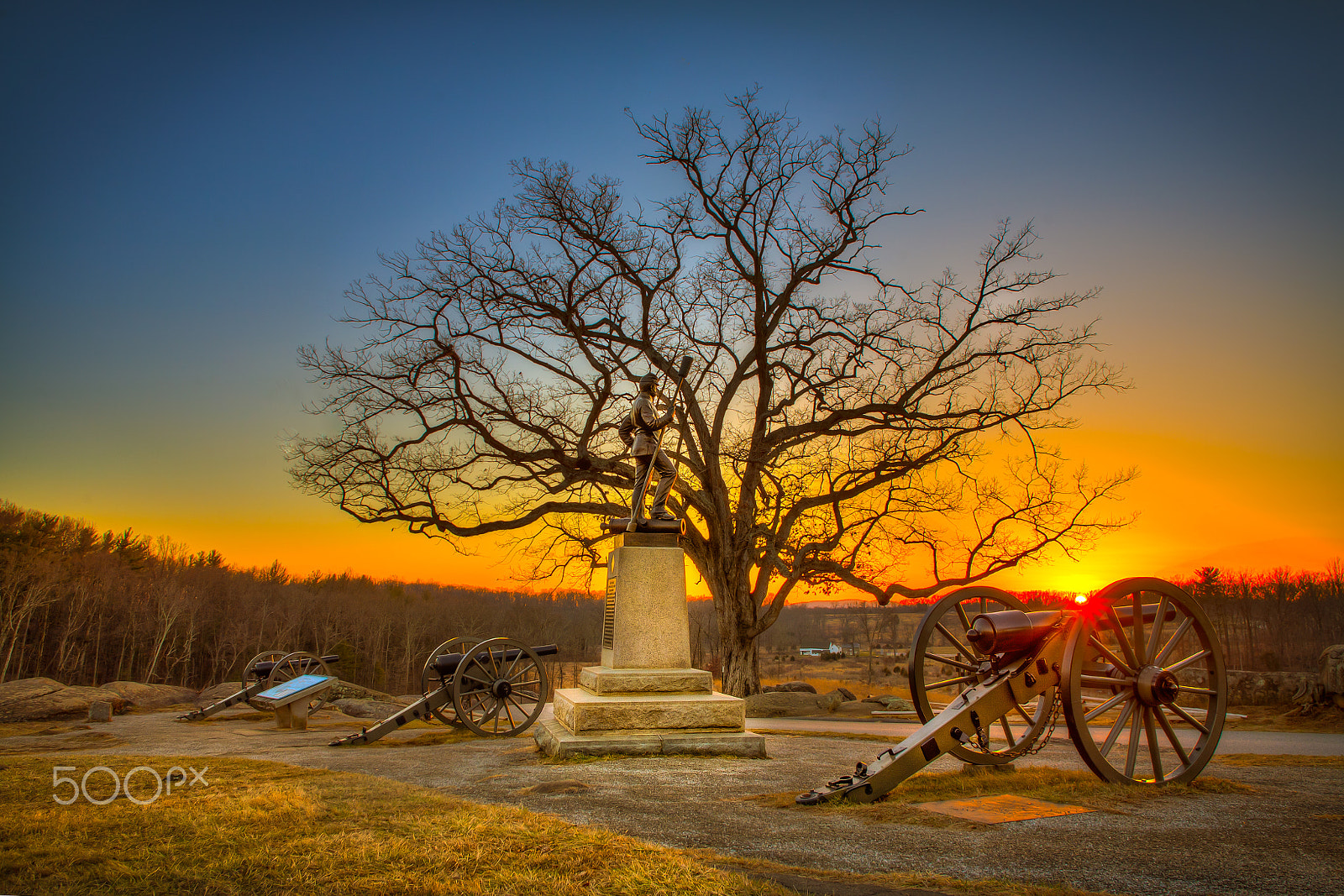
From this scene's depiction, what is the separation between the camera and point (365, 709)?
15.1 m

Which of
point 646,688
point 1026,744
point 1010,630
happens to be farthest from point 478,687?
point 1010,630

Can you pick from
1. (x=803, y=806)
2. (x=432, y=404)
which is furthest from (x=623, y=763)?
(x=432, y=404)

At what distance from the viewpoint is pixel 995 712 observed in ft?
16.7

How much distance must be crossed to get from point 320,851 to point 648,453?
6.24 meters

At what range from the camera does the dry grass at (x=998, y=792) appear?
4586mm

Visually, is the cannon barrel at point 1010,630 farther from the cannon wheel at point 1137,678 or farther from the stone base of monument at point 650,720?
the stone base of monument at point 650,720

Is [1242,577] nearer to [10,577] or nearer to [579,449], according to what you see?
[579,449]

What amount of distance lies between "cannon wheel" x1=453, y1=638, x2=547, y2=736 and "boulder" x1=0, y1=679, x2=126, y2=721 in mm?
7621

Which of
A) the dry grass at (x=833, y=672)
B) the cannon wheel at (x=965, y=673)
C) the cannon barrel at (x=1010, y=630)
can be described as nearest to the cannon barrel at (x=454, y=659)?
the cannon wheel at (x=965, y=673)

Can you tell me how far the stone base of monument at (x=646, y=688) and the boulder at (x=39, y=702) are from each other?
361 inches

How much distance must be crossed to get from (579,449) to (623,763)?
11216mm

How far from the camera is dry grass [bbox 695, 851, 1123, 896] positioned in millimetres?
3076

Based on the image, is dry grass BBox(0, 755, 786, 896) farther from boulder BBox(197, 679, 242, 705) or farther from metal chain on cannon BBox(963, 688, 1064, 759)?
boulder BBox(197, 679, 242, 705)

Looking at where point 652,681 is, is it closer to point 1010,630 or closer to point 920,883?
point 1010,630
